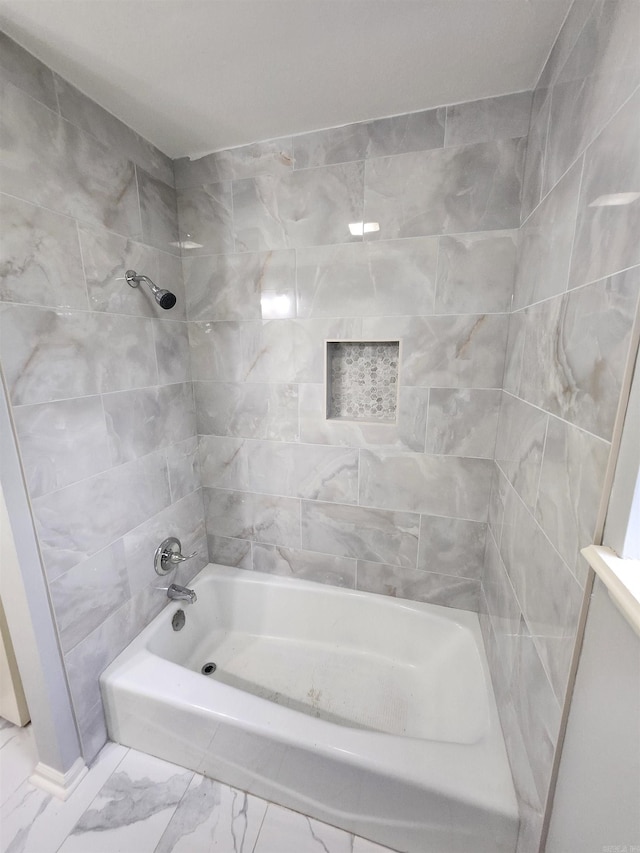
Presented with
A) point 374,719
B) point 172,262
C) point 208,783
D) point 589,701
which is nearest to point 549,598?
point 589,701

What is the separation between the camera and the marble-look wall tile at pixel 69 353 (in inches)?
35.0

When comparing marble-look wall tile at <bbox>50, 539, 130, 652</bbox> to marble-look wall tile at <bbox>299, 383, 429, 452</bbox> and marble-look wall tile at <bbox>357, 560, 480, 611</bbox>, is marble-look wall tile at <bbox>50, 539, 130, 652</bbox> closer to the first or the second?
marble-look wall tile at <bbox>299, 383, 429, 452</bbox>

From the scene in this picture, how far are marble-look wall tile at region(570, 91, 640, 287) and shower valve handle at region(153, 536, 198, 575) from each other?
1653mm

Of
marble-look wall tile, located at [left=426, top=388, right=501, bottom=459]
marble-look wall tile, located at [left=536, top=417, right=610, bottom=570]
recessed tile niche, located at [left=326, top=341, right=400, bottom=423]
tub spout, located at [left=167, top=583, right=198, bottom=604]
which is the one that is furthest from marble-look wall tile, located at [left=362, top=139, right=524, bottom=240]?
tub spout, located at [left=167, top=583, right=198, bottom=604]

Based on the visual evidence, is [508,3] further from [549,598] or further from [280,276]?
[549,598]

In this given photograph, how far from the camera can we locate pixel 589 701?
1.86 feet

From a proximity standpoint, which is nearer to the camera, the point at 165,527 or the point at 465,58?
the point at 465,58

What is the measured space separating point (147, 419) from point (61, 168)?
0.83 m

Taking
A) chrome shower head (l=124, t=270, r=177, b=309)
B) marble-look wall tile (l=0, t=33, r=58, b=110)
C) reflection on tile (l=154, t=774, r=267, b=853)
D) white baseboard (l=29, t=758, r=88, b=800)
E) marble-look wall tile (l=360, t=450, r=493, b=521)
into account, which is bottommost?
reflection on tile (l=154, t=774, r=267, b=853)

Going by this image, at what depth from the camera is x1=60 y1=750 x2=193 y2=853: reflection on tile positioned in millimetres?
976

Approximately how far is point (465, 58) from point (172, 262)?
1.24 metres

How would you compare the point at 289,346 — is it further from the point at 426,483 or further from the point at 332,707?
the point at 332,707

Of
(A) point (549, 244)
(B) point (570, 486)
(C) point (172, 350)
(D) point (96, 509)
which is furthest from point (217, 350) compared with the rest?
(B) point (570, 486)

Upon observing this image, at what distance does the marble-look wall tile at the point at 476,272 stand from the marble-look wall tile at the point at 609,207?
19.3 inches
